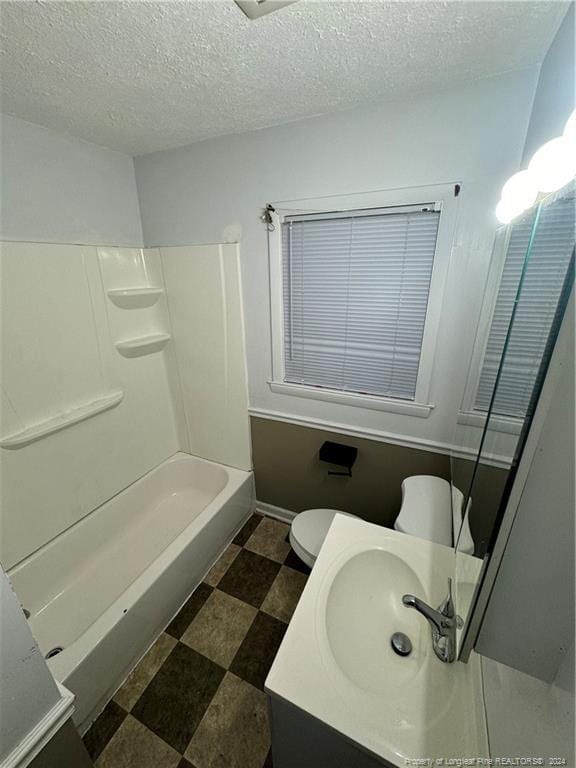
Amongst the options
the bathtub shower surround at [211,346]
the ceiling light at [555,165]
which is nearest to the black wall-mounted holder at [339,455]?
the bathtub shower surround at [211,346]

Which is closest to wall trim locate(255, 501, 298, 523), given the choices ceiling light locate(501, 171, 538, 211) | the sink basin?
the sink basin

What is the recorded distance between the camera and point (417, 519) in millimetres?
1169

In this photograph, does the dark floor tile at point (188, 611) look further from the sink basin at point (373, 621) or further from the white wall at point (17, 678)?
the sink basin at point (373, 621)

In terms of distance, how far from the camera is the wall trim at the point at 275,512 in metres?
2.09

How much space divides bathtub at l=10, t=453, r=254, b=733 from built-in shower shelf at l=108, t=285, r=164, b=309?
1.17 m

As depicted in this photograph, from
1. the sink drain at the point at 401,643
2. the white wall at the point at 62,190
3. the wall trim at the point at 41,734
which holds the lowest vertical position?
the wall trim at the point at 41,734

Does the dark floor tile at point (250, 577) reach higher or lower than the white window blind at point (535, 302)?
lower

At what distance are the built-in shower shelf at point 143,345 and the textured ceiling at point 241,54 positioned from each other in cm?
107

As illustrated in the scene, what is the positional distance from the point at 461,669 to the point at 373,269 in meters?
1.44

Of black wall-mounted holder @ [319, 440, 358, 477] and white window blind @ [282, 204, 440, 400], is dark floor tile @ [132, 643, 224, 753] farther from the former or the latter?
white window blind @ [282, 204, 440, 400]

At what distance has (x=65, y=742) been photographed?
2.68ft

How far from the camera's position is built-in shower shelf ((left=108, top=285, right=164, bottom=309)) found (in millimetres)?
1701

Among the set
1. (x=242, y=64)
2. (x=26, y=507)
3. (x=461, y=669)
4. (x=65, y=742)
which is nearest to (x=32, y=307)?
(x=26, y=507)

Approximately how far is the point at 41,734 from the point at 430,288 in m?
1.94
